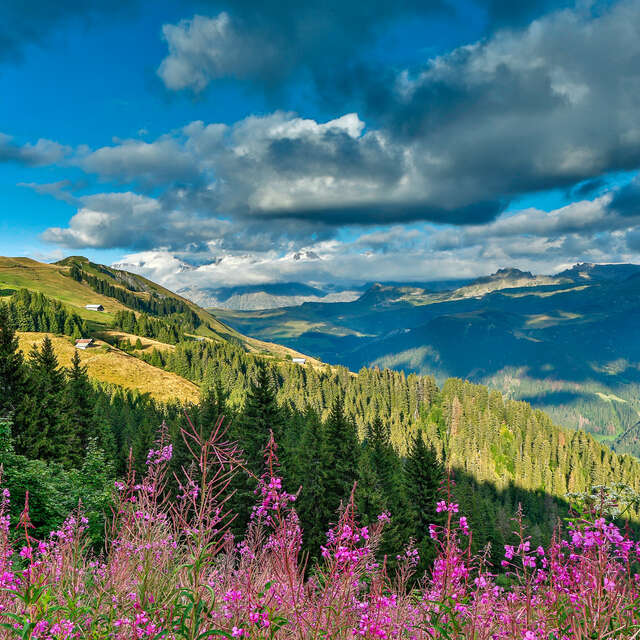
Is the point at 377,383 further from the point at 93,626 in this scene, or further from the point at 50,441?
the point at 93,626

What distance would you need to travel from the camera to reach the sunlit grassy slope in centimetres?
13912

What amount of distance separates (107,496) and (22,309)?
182 m

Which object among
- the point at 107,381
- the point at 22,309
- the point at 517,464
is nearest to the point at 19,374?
the point at 107,381

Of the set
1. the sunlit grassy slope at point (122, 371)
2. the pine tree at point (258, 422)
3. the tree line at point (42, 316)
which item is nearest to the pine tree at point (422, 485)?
the pine tree at point (258, 422)

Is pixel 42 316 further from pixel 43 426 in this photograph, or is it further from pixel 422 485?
pixel 422 485

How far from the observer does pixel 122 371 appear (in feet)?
482

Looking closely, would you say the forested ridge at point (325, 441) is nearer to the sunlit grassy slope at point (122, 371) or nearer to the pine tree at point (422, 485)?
the pine tree at point (422, 485)

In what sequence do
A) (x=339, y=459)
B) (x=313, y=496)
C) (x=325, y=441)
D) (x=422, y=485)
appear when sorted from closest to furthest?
1. (x=313, y=496)
2. (x=339, y=459)
3. (x=325, y=441)
4. (x=422, y=485)

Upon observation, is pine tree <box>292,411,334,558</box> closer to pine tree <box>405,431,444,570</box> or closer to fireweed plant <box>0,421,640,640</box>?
→ pine tree <box>405,431,444,570</box>

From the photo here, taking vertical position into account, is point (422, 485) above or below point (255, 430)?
below

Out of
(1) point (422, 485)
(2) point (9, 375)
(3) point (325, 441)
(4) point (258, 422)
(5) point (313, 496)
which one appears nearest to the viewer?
(2) point (9, 375)

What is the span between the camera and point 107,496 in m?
24.9

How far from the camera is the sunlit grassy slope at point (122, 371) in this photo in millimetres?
139125

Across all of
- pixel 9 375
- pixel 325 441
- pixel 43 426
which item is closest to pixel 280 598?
pixel 325 441
